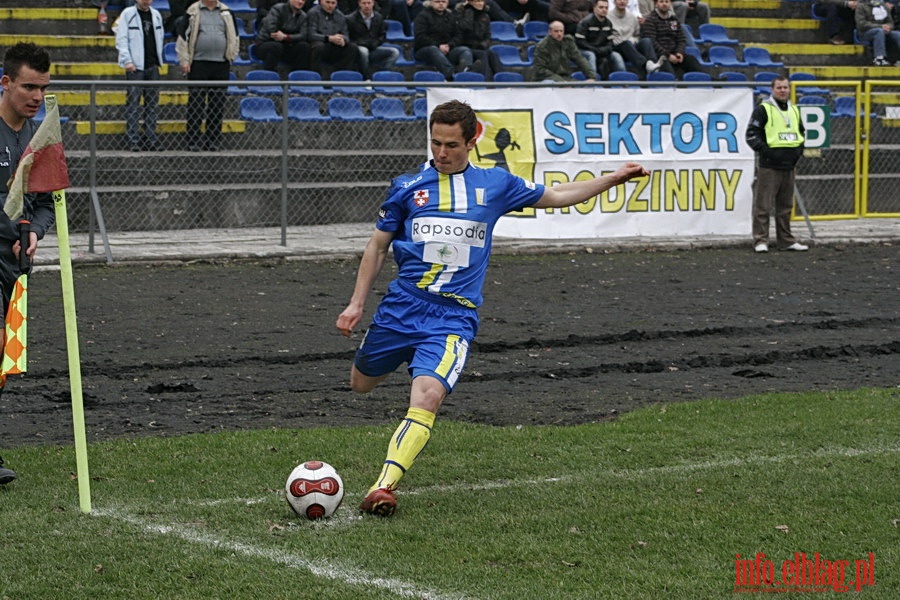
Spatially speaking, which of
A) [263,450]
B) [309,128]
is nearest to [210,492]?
[263,450]

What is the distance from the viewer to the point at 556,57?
20438mm

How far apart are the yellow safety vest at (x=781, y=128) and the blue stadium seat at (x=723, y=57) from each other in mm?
7517

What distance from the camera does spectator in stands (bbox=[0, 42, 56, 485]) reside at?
264 inches

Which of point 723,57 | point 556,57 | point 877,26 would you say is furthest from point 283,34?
point 877,26

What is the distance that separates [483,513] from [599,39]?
16.3 m

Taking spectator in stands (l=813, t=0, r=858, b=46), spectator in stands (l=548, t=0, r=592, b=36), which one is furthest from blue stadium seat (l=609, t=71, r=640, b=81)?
spectator in stands (l=813, t=0, r=858, b=46)

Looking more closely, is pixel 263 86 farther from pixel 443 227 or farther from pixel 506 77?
pixel 443 227

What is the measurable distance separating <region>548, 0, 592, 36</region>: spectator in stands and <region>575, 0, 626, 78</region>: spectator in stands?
200 millimetres

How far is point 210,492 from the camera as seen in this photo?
6727mm

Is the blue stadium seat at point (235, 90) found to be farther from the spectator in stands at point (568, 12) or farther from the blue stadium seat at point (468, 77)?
the spectator in stands at point (568, 12)

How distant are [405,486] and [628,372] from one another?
142 inches

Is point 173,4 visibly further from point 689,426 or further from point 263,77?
point 689,426

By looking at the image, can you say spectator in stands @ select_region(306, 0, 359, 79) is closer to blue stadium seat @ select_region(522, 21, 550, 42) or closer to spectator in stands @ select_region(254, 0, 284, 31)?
spectator in stands @ select_region(254, 0, 284, 31)

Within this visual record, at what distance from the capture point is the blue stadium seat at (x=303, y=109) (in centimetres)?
1836
